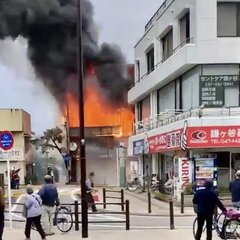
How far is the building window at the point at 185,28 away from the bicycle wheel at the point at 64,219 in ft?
60.7

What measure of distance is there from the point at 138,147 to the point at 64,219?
90.0 ft

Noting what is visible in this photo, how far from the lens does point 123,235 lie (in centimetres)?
1448

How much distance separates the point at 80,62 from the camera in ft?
46.4

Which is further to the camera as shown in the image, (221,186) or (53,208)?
(221,186)

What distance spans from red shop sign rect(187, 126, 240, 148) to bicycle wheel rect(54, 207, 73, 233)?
1257 centimetres

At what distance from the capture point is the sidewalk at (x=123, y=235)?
1409 cm

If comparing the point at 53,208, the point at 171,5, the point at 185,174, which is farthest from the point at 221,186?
the point at 53,208

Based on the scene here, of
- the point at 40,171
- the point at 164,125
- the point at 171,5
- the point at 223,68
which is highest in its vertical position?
the point at 171,5

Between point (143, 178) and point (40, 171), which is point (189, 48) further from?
point (40, 171)

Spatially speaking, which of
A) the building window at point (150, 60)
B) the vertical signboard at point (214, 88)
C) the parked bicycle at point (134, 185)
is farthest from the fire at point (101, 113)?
the vertical signboard at point (214, 88)

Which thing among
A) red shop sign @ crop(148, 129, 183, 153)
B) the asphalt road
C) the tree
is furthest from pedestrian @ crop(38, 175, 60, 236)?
the tree

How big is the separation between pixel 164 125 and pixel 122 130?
821 inches

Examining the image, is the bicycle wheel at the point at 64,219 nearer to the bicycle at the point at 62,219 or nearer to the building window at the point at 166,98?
the bicycle at the point at 62,219

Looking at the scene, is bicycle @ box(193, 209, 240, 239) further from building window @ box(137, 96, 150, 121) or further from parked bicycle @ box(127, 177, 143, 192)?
building window @ box(137, 96, 150, 121)
